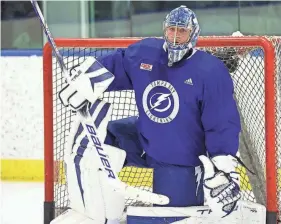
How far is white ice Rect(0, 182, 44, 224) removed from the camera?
3541 millimetres

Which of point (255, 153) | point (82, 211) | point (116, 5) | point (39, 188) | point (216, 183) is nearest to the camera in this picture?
point (216, 183)

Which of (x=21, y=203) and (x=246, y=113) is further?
(x=21, y=203)

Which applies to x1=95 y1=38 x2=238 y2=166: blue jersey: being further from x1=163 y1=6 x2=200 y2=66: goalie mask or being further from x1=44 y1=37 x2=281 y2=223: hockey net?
x1=44 y1=37 x2=281 y2=223: hockey net

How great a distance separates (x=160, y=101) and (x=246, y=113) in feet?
1.64

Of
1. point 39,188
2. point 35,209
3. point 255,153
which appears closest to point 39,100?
point 39,188

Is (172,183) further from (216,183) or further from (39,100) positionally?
(39,100)

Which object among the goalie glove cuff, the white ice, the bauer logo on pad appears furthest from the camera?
the white ice

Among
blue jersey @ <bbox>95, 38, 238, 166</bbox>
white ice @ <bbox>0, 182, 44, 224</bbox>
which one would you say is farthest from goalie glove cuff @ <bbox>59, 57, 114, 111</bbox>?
white ice @ <bbox>0, 182, 44, 224</bbox>

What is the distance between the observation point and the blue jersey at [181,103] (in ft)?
8.17

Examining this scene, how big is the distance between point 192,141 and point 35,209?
132 cm

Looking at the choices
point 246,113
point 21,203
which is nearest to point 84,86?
point 246,113

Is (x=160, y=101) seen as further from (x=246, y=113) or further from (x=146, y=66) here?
(x=246, y=113)

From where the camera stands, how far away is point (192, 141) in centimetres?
258

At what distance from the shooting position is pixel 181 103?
2.54m
